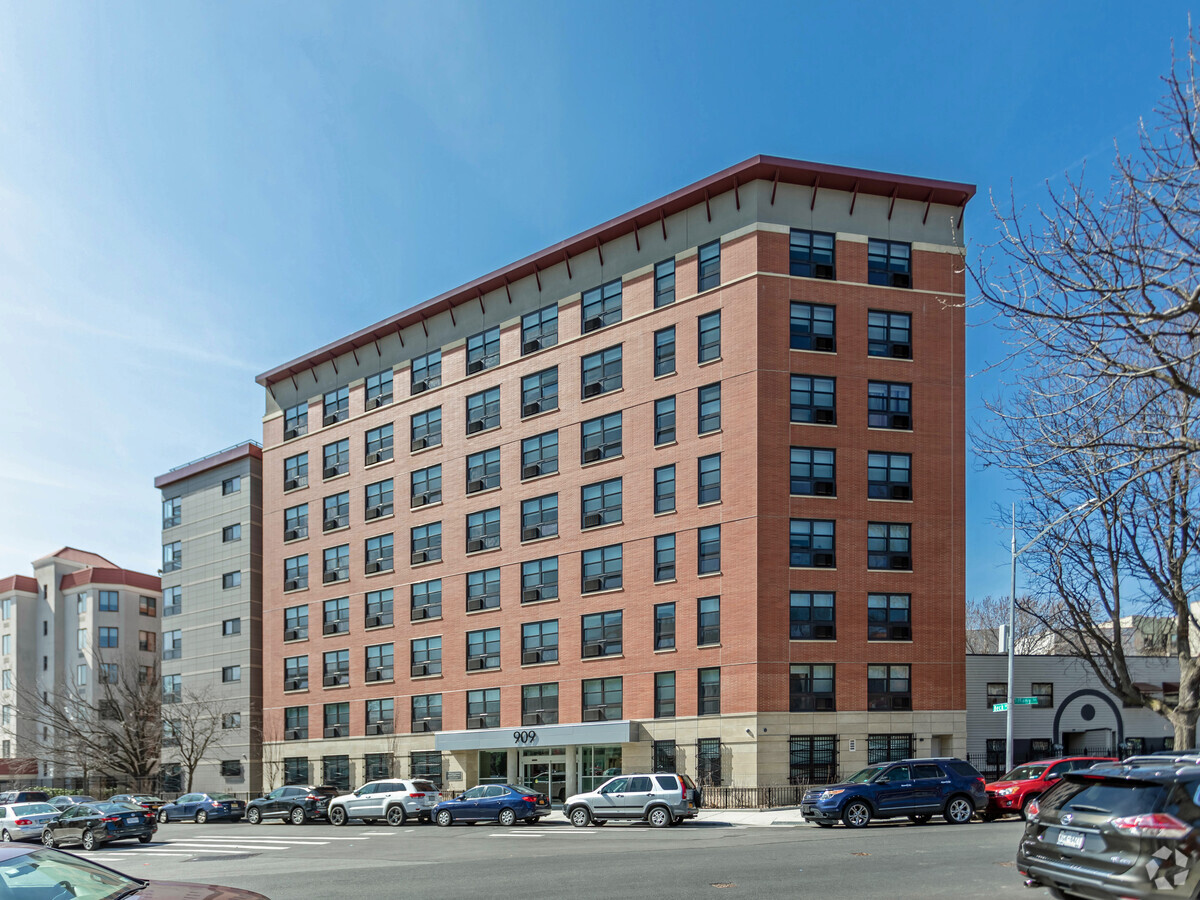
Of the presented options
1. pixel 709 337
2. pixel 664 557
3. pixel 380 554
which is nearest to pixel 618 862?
pixel 664 557

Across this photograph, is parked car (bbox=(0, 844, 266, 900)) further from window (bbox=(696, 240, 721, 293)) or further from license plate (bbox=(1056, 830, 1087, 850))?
window (bbox=(696, 240, 721, 293))

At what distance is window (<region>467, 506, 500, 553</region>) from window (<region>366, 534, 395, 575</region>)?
586cm

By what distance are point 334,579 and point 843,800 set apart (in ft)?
122

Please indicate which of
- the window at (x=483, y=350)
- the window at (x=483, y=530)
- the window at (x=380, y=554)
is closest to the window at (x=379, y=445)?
the window at (x=380, y=554)

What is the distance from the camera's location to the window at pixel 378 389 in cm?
5638

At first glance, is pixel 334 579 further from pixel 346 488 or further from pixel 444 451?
pixel 444 451

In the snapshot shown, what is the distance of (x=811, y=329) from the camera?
137 ft

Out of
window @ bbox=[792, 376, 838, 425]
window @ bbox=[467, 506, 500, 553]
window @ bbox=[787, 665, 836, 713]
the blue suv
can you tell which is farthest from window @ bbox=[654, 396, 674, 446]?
the blue suv

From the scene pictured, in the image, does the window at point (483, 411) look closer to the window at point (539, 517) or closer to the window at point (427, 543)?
the window at point (539, 517)

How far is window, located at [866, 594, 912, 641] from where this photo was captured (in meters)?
40.5

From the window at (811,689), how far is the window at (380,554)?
23.6 metres

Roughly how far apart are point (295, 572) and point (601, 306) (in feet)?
84.6

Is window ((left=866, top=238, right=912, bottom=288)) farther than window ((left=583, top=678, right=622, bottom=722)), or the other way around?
window ((left=583, top=678, right=622, bottom=722))

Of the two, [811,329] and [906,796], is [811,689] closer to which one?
[906,796]
